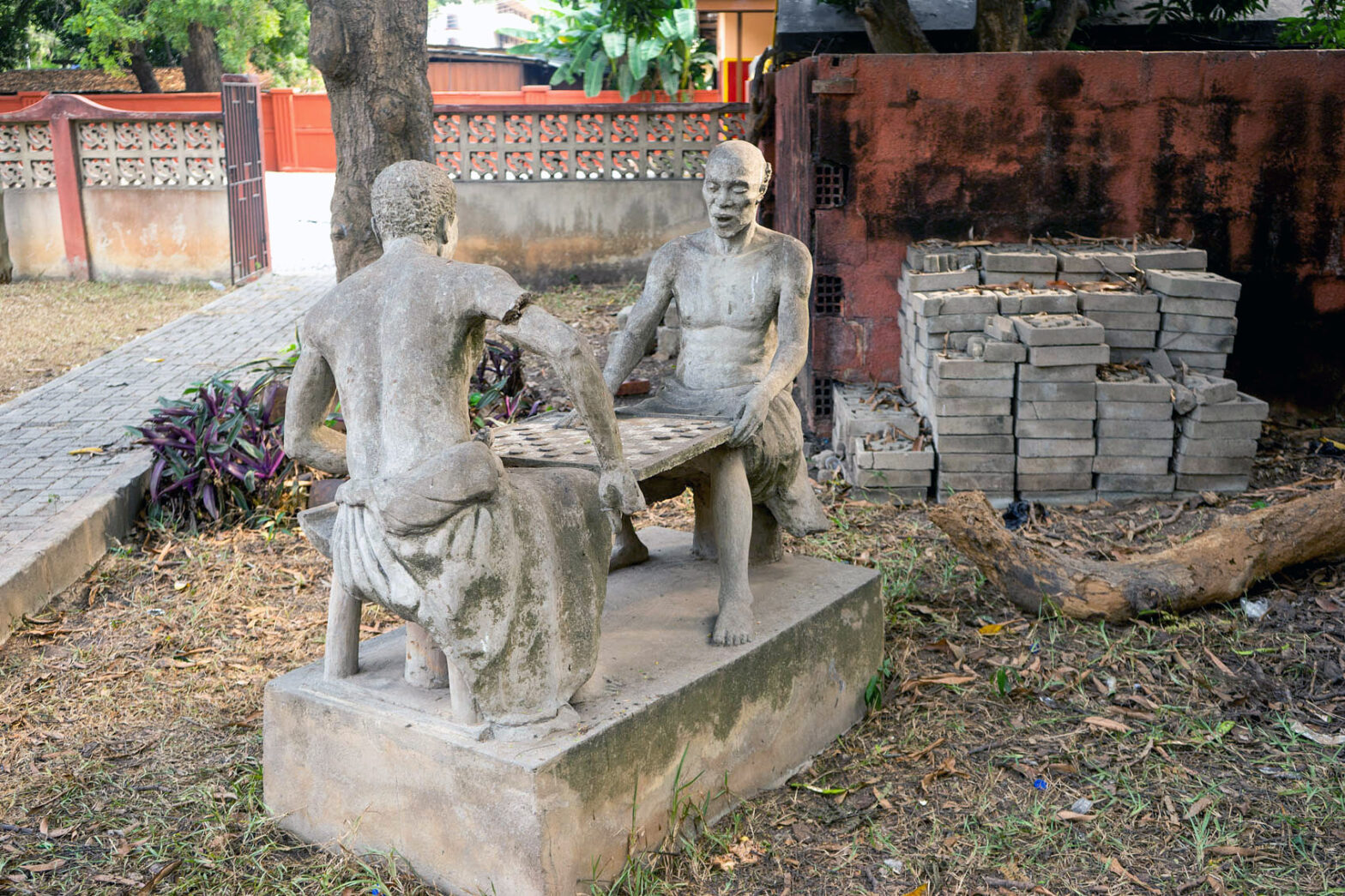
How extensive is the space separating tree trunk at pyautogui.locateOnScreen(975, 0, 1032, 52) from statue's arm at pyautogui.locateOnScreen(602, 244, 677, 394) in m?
5.23

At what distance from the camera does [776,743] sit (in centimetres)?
401

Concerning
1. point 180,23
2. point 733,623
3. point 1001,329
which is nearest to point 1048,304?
point 1001,329

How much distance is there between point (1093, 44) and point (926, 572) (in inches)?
271

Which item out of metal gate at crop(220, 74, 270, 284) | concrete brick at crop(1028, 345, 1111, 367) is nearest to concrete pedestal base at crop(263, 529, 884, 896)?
concrete brick at crop(1028, 345, 1111, 367)

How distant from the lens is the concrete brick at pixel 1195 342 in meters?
6.62

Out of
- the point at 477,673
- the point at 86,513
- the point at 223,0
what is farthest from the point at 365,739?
the point at 223,0

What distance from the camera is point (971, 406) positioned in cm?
643

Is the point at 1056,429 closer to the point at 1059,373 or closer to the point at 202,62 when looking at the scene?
the point at 1059,373

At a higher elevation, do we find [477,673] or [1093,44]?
[1093,44]

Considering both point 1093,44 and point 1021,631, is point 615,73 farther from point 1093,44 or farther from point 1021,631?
point 1021,631

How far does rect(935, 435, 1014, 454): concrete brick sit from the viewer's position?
6492 mm

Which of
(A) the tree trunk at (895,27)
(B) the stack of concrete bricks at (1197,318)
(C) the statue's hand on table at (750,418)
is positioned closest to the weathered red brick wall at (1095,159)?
(B) the stack of concrete bricks at (1197,318)

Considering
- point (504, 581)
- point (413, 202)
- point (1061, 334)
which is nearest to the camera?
point (504, 581)

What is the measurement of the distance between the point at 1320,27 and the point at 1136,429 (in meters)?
4.17
